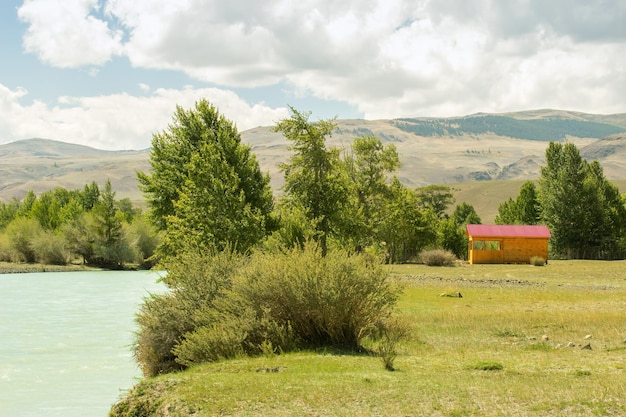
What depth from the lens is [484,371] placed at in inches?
464

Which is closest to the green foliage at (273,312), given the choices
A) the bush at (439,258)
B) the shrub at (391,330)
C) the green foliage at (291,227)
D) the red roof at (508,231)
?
the shrub at (391,330)

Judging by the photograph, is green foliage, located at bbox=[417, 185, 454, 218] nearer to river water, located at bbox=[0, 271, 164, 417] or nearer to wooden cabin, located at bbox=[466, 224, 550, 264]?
wooden cabin, located at bbox=[466, 224, 550, 264]

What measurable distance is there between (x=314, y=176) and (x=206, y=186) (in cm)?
588

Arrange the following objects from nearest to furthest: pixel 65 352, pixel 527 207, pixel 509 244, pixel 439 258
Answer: pixel 65 352, pixel 439 258, pixel 509 244, pixel 527 207


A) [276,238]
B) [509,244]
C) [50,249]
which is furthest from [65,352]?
[50,249]

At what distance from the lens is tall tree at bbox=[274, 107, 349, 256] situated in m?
33.8

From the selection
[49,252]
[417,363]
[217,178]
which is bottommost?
[49,252]

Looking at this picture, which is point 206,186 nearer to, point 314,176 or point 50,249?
point 314,176

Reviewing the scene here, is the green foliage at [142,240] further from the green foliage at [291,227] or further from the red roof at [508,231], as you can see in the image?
the green foliage at [291,227]

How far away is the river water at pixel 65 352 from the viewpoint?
626 inches

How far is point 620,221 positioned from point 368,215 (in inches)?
1497

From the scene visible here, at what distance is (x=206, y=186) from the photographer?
3294cm

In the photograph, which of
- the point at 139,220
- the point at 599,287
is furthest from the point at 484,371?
the point at 139,220

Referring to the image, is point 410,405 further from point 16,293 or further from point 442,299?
point 16,293
